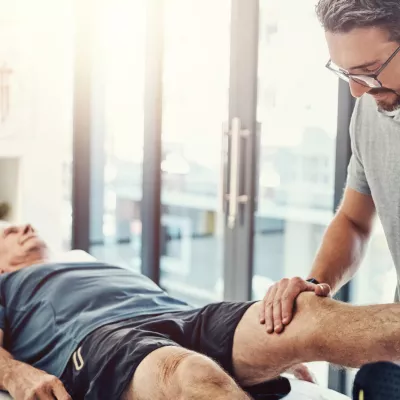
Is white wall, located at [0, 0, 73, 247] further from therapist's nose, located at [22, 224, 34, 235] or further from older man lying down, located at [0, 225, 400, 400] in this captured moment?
older man lying down, located at [0, 225, 400, 400]

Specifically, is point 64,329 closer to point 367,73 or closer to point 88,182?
point 367,73

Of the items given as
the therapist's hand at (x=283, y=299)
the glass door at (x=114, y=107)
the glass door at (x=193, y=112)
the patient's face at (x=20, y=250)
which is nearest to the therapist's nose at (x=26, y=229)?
the patient's face at (x=20, y=250)

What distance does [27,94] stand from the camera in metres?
3.81

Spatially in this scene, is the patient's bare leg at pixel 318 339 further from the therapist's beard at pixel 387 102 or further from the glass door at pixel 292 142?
the glass door at pixel 292 142

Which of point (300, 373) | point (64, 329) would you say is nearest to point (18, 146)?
point (64, 329)

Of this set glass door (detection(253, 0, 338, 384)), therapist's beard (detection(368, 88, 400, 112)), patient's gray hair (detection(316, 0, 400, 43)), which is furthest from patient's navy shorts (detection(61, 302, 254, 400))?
glass door (detection(253, 0, 338, 384))

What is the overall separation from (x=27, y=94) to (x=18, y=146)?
0.29 m

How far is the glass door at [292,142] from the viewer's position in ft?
9.68

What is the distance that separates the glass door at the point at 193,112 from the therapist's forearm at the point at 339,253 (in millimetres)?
1312

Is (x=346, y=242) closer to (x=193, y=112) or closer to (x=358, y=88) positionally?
(x=358, y=88)

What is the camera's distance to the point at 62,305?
1991 mm

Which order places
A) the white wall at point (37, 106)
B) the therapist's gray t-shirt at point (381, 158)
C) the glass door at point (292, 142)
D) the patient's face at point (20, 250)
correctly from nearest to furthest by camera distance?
1. the therapist's gray t-shirt at point (381, 158)
2. the patient's face at point (20, 250)
3. the glass door at point (292, 142)
4. the white wall at point (37, 106)

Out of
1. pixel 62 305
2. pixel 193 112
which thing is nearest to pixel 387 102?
pixel 62 305

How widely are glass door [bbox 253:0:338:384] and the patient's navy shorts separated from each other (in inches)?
47.4
